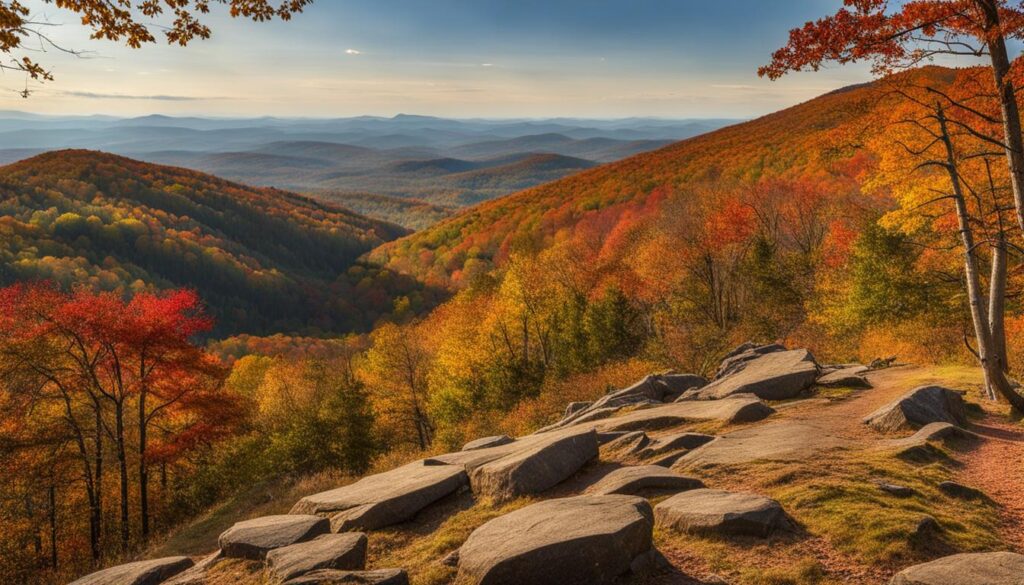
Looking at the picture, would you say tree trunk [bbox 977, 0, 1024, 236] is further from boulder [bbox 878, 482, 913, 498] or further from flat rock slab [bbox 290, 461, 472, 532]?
flat rock slab [bbox 290, 461, 472, 532]

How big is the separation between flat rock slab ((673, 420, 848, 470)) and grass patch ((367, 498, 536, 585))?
3.82 meters

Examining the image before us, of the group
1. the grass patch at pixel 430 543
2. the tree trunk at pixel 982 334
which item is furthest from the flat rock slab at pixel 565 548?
the tree trunk at pixel 982 334

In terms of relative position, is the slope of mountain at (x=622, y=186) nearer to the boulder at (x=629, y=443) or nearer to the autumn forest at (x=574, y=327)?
the autumn forest at (x=574, y=327)

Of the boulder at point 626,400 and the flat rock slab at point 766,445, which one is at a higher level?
the flat rock slab at point 766,445

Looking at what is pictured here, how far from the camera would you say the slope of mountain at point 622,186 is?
3497 inches

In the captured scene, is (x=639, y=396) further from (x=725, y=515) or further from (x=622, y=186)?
(x=622, y=186)

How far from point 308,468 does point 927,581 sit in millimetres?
32298

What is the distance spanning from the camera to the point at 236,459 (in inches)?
1432

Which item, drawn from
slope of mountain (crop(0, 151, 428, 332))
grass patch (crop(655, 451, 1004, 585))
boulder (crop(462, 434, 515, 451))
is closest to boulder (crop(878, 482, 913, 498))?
grass patch (crop(655, 451, 1004, 585))

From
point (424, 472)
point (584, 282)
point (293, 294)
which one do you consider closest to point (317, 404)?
point (584, 282)

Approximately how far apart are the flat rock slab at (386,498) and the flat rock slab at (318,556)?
1.73 m

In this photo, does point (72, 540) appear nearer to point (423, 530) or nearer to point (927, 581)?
point (423, 530)

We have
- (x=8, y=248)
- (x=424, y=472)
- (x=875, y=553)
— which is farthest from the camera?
(x=8, y=248)

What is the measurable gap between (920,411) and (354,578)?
13245mm
